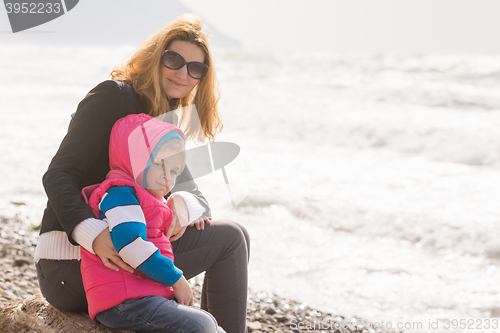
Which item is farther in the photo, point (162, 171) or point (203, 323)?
point (162, 171)

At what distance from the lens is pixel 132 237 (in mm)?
1716

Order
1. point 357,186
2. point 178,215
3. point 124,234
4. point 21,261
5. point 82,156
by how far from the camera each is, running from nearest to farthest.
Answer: point 124,234
point 82,156
point 178,215
point 21,261
point 357,186

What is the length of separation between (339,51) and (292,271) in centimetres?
3122

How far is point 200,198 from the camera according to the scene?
7.73 ft

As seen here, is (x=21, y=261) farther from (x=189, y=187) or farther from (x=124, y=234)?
(x=124, y=234)

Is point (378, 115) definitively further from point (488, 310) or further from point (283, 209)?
point (488, 310)

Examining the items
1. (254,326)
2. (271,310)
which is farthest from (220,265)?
(271,310)

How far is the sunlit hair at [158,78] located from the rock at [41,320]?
99 centimetres

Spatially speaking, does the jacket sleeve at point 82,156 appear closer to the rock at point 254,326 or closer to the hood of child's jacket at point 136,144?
the hood of child's jacket at point 136,144

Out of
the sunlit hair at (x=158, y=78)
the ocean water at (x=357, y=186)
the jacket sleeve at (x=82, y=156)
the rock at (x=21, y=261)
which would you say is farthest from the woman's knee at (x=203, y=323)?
the rock at (x=21, y=261)

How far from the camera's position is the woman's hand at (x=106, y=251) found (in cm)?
176

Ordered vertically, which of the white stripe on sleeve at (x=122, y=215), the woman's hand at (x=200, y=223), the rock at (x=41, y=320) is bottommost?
the rock at (x=41, y=320)

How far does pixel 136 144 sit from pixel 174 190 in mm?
541

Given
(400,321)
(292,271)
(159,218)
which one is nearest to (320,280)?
(292,271)
